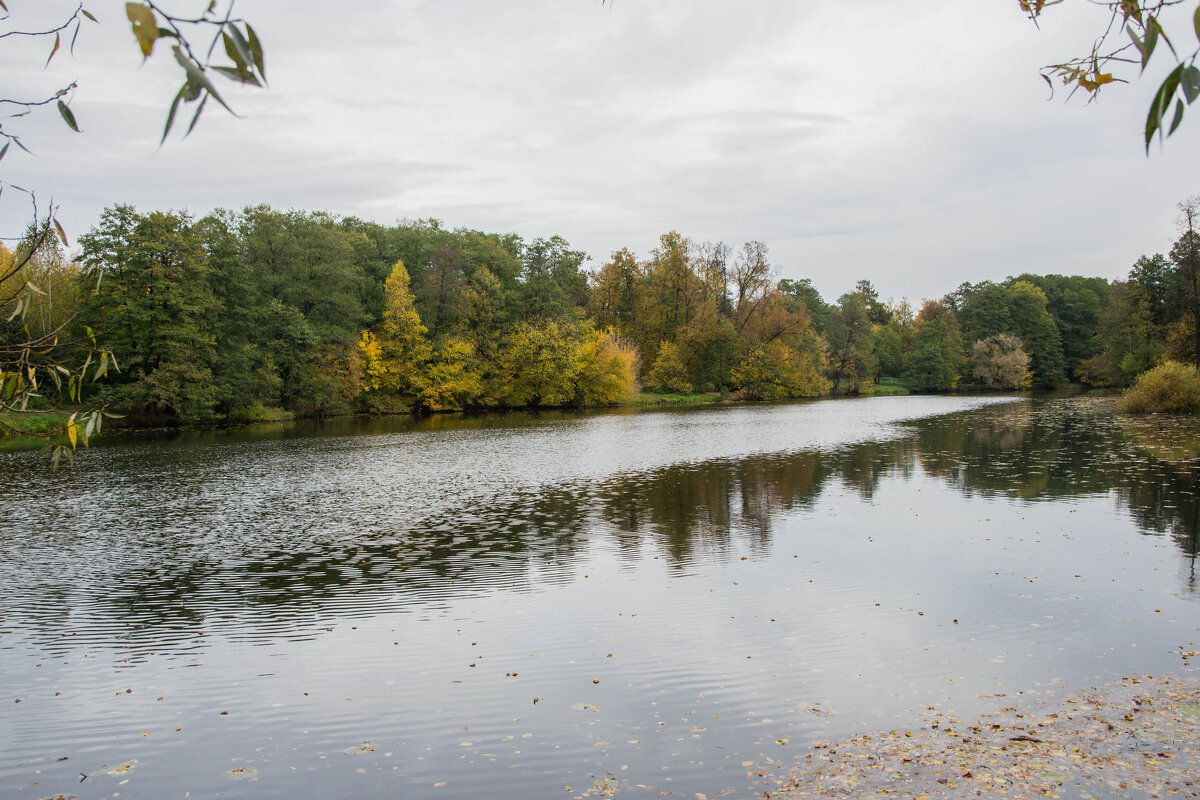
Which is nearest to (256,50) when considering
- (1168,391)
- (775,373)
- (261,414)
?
(1168,391)

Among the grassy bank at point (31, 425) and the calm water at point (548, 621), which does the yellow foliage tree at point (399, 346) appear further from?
the calm water at point (548, 621)

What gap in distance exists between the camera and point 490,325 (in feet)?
192

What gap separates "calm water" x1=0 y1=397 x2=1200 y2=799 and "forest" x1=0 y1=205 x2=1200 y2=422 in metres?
14.7

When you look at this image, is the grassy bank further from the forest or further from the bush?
the bush

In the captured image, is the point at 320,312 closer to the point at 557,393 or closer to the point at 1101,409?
the point at 557,393

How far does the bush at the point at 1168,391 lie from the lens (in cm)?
3244

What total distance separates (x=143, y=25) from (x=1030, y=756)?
6179 millimetres

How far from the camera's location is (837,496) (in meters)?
16.4

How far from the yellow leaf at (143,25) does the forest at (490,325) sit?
25.5 metres

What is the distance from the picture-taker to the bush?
106 feet

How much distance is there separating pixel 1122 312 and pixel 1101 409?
17.8 metres

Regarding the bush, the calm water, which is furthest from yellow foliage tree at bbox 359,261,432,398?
the bush

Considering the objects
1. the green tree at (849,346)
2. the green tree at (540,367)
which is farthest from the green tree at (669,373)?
the green tree at (849,346)

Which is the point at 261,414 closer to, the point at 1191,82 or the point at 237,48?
the point at 237,48
